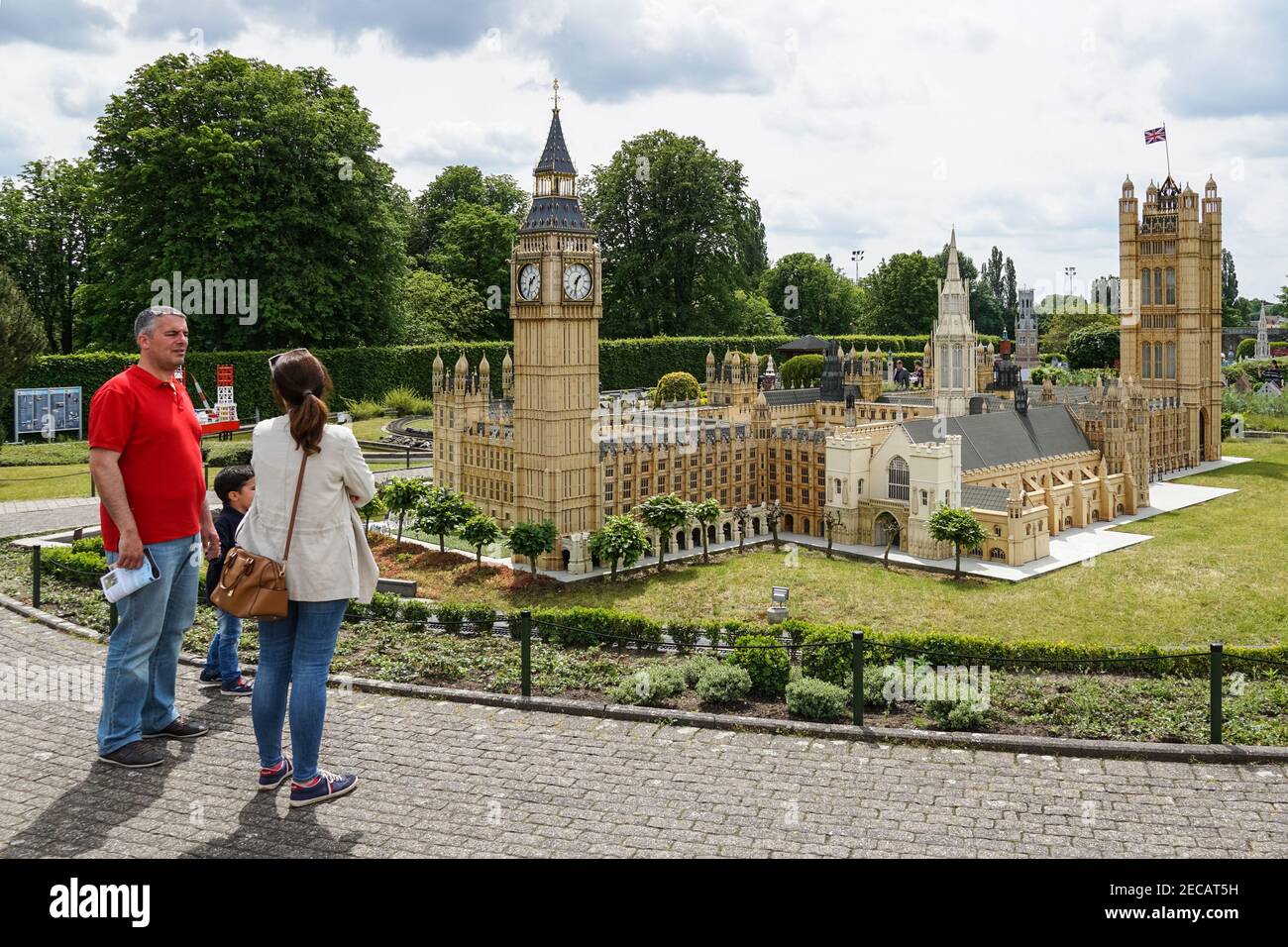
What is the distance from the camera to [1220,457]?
65.1 meters

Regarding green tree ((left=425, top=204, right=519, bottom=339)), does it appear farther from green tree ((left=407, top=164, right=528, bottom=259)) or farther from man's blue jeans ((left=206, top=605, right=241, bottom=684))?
man's blue jeans ((left=206, top=605, right=241, bottom=684))

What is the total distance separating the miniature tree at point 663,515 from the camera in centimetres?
3628

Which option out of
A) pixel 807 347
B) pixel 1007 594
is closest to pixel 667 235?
pixel 807 347

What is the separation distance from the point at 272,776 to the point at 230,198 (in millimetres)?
52383

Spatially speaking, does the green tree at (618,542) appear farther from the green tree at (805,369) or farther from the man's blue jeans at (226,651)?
the green tree at (805,369)

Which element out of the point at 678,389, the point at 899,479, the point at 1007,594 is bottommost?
the point at 1007,594

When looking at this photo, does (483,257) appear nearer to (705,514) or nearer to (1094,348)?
(705,514)

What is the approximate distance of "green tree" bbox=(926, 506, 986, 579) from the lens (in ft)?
117

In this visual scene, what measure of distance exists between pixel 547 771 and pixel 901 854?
3.87 meters

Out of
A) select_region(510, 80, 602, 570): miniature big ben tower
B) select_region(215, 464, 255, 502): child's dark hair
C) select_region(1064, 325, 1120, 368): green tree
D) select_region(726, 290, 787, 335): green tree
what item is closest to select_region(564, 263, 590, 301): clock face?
select_region(510, 80, 602, 570): miniature big ben tower

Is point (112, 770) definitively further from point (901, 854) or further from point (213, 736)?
point (901, 854)

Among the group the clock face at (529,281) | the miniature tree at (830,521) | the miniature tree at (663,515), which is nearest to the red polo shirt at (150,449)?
the clock face at (529,281)

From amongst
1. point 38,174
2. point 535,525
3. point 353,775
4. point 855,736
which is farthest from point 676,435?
point 38,174

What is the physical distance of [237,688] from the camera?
1378cm
